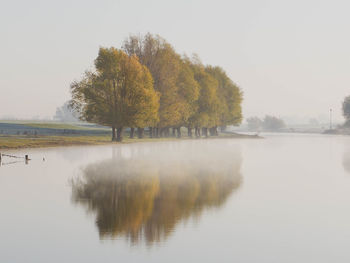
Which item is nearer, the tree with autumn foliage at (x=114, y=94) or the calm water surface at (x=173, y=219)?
the calm water surface at (x=173, y=219)

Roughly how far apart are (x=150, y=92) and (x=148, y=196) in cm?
4933

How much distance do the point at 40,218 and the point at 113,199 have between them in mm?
3659

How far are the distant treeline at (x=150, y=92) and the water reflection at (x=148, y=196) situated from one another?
37128 millimetres

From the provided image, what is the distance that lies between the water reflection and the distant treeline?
1462 inches

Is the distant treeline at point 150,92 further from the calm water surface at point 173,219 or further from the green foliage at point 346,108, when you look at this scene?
the green foliage at point 346,108

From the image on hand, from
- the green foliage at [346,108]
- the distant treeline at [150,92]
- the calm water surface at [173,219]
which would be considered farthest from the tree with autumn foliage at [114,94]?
the green foliage at [346,108]

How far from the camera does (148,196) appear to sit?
17.0m

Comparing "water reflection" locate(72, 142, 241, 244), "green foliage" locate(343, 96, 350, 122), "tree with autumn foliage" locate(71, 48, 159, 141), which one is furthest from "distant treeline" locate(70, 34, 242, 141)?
"green foliage" locate(343, 96, 350, 122)

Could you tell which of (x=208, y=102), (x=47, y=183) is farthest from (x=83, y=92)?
(x=47, y=183)

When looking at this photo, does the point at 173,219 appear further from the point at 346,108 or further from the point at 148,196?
the point at 346,108

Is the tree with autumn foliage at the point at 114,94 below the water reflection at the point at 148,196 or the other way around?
the other way around

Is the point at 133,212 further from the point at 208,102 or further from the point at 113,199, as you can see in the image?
the point at 208,102

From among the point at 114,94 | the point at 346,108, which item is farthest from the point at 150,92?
the point at 346,108

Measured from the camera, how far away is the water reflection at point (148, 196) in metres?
11.7
